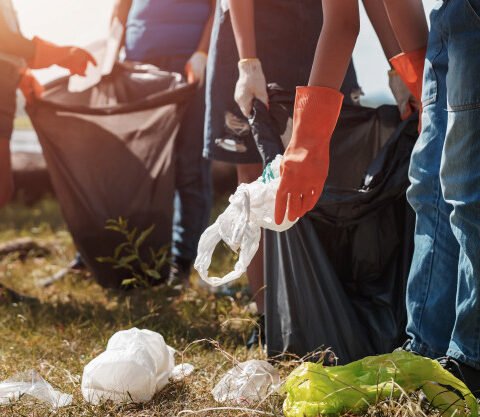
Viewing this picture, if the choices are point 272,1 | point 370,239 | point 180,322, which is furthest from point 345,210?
point 180,322

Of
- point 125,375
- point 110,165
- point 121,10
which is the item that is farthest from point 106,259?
point 125,375

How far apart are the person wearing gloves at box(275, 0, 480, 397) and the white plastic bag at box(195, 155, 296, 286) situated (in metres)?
0.06

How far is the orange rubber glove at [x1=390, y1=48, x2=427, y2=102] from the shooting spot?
6.01 ft

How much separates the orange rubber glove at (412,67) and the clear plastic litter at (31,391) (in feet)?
3.58

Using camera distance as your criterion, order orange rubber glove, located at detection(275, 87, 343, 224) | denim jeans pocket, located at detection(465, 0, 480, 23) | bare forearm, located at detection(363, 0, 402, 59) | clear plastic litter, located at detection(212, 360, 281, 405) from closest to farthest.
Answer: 1. denim jeans pocket, located at detection(465, 0, 480, 23)
2. orange rubber glove, located at detection(275, 87, 343, 224)
3. clear plastic litter, located at detection(212, 360, 281, 405)
4. bare forearm, located at detection(363, 0, 402, 59)

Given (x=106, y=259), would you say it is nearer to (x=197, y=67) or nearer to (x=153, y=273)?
(x=153, y=273)

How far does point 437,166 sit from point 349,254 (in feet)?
1.63

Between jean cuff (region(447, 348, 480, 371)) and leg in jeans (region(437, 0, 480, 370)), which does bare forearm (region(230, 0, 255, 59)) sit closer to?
leg in jeans (region(437, 0, 480, 370))

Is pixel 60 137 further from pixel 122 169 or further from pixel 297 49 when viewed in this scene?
pixel 297 49

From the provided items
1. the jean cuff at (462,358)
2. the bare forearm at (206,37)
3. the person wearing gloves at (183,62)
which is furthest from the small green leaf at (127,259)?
the jean cuff at (462,358)

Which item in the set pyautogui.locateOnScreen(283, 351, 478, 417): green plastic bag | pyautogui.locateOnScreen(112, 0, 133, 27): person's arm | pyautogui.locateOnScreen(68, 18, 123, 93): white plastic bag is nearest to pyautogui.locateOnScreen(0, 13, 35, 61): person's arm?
pyautogui.locateOnScreen(68, 18, 123, 93): white plastic bag

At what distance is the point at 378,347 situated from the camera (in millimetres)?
2037

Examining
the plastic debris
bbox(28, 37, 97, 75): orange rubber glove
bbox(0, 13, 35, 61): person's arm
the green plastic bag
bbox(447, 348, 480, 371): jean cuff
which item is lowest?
the plastic debris

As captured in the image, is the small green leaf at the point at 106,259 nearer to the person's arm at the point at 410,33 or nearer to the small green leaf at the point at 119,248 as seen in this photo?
the small green leaf at the point at 119,248
